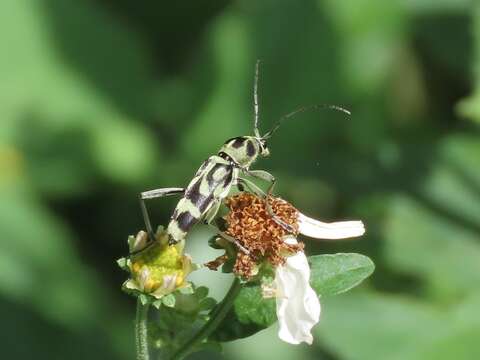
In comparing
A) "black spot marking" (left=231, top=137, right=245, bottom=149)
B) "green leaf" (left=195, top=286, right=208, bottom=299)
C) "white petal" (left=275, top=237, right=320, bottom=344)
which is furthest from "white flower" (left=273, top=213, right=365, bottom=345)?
"black spot marking" (left=231, top=137, right=245, bottom=149)

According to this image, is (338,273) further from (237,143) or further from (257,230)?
(237,143)

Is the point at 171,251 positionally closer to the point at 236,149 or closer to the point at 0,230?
the point at 236,149

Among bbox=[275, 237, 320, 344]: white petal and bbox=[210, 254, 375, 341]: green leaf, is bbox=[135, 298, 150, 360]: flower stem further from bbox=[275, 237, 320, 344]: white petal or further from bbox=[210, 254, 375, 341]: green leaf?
bbox=[275, 237, 320, 344]: white petal

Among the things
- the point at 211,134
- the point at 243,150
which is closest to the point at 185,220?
the point at 243,150

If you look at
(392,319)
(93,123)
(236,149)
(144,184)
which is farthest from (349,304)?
(93,123)

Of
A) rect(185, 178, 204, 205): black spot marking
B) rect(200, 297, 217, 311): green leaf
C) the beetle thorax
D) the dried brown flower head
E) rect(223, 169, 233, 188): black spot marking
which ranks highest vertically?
the beetle thorax

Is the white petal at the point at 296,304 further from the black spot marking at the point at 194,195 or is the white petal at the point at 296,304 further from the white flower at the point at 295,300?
the black spot marking at the point at 194,195

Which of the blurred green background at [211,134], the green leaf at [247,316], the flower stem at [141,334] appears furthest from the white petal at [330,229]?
the blurred green background at [211,134]
